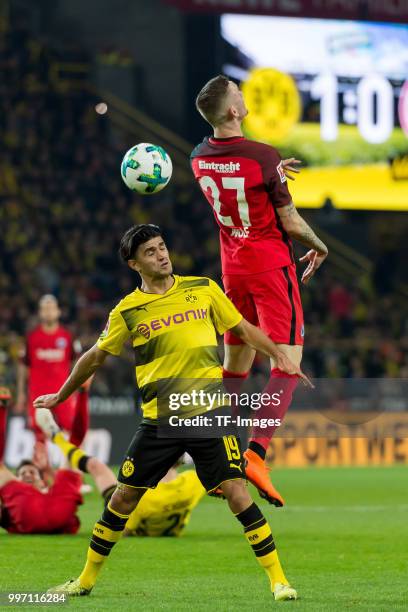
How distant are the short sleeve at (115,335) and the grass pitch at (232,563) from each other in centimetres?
142

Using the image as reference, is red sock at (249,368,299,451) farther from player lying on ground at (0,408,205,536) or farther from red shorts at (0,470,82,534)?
red shorts at (0,470,82,534)

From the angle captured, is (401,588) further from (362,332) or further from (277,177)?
(362,332)

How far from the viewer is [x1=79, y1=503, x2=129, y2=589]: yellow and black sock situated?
301 inches

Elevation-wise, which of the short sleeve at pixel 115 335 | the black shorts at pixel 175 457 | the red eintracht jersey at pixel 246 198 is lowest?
the black shorts at pixel 175 457

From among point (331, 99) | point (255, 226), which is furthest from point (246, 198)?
point (331, 99)

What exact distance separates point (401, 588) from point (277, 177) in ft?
8.55

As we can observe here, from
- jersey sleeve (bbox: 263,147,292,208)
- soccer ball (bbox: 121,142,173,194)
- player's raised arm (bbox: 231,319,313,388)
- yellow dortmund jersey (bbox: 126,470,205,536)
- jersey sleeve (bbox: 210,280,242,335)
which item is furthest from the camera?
yellow dortmund jersey (bbox: 126,470,205,536)

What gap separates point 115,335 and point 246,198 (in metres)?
1.32

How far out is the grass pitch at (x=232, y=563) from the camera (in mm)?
7559

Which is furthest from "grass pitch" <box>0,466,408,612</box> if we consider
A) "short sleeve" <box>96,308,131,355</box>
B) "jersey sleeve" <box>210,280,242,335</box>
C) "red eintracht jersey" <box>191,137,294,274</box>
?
"red eintracht jersey" <box>191,137,294,274</box>

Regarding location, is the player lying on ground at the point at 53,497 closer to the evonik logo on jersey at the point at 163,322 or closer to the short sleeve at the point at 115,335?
the short sleeve at the point at 115,335

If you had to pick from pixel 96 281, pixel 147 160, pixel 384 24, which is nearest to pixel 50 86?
pixel 96 281

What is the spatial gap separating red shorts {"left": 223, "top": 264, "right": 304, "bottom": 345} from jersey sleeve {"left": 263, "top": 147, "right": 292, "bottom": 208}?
440 mm

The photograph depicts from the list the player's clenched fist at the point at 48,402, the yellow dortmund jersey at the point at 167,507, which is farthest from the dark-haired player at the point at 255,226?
the yellow dortmund jersey at the point at 167,507
